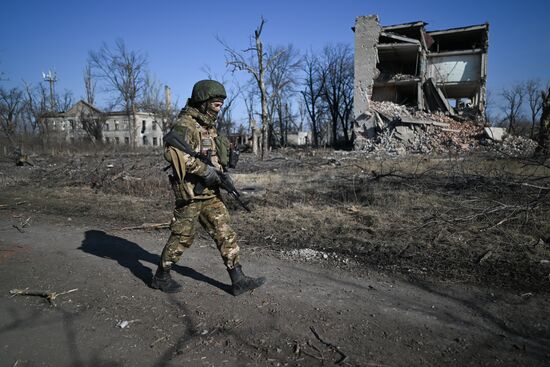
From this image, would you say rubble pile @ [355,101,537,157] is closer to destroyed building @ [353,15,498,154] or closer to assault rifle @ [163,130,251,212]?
destroyed building @ [353,15,498,154]

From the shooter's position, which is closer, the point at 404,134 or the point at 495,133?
the point at 495,133

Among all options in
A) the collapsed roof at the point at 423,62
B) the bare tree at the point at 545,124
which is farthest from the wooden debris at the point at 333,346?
the collapsed roof at the point at 423,62

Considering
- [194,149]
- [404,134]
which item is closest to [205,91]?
[194,149]

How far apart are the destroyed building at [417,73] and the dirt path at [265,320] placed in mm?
20074

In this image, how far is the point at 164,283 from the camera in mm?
3201

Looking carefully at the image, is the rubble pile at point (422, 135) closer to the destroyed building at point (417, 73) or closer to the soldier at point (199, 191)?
the destroyed building at point (417, 73)

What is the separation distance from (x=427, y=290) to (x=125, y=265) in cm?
316

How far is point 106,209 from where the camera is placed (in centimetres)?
699

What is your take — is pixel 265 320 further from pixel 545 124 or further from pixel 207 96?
pixel 545 124

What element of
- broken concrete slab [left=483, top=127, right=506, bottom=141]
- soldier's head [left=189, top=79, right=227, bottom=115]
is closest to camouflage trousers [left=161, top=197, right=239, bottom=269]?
soldier's head [left=189, top=79, right=227, bottom=115]

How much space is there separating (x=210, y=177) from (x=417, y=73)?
78.4ft

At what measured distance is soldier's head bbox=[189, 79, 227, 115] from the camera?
311 cm

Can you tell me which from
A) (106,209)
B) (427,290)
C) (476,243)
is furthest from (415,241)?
(106,209)

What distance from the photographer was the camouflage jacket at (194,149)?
2982 millimetres
